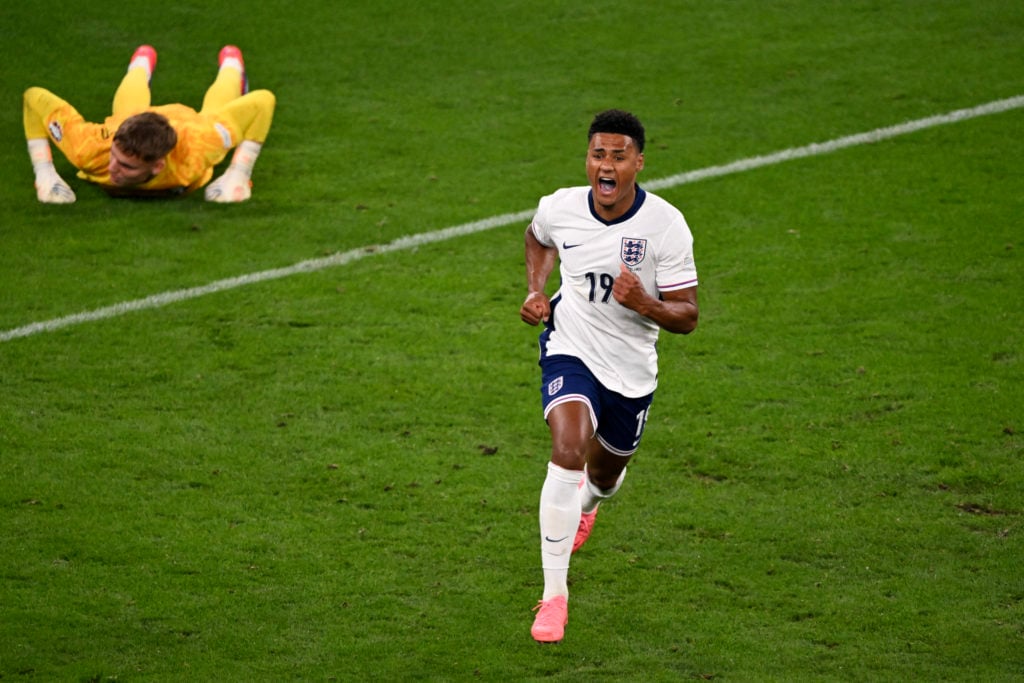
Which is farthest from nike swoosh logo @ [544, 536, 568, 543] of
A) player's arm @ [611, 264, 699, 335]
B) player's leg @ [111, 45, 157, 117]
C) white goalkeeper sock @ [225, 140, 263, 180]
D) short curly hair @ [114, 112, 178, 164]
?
player's leg @ [111, 45, 157, 117]

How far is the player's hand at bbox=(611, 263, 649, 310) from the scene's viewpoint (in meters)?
5.70

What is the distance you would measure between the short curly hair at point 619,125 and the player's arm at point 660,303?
1.77ft

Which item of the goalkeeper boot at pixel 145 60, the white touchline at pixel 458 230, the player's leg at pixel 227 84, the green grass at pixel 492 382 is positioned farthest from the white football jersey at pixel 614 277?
the goalkeeper boot at pixel 145 60

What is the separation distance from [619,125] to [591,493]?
1.78m

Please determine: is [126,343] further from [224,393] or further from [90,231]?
[90,231]

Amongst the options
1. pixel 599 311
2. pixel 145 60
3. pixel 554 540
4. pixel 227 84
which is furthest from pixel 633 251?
pixel 145 60

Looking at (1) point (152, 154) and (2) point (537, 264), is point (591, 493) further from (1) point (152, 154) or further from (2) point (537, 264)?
(1) point (152, 154)

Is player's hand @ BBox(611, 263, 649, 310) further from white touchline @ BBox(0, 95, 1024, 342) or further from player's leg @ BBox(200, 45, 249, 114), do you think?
player's leg @ BBox(200, 45, 249, 114)

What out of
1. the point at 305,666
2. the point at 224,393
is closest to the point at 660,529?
the point at 305,666

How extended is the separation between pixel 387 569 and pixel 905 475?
8.97 ft

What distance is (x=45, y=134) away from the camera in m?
10.7

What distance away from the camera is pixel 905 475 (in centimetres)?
750

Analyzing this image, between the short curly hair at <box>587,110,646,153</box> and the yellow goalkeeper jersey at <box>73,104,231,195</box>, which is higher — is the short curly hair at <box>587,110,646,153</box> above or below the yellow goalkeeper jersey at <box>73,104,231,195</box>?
above

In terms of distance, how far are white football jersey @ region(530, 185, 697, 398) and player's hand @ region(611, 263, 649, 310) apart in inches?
12.0
